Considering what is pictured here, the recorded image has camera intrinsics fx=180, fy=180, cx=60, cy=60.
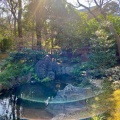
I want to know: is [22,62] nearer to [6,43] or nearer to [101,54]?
[101,54]

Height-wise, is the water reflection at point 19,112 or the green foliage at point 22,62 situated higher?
the green foliage at point 22,62

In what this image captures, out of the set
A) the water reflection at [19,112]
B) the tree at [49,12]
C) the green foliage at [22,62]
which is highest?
the tree at [49,12]

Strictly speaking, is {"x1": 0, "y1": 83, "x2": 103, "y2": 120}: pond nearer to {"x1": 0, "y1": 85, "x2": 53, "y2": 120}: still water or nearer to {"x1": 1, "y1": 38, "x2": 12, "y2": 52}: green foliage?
{"x1": 0, "y1": 85, "x2": 53, "y2": 120}: still water

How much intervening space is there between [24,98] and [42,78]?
232 centimetres

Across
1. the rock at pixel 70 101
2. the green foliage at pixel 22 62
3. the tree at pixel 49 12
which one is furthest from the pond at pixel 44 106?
the tree at pixel 49 12

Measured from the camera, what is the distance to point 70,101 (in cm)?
560

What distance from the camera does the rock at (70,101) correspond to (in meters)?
5.33

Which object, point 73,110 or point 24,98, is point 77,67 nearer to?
point 24,98

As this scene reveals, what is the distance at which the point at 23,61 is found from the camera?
401 inches

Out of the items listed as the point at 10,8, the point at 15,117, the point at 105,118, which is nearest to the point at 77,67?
the point at 15,117

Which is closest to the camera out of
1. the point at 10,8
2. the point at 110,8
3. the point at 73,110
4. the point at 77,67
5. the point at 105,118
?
the point at 105,118

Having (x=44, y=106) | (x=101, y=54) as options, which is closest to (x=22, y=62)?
(x=101, y=54)

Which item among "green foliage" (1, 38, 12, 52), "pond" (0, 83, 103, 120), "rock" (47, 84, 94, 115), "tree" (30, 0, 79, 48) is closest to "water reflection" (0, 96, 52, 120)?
"pond" (0, 83, 103, 120)

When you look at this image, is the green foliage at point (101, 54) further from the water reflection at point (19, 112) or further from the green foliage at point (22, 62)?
the water reflection at point (19, 112)
